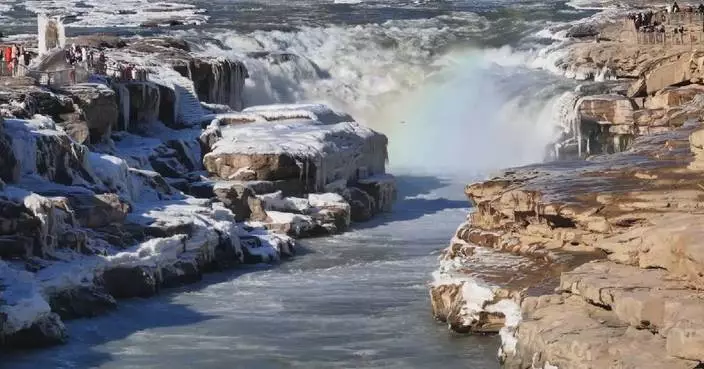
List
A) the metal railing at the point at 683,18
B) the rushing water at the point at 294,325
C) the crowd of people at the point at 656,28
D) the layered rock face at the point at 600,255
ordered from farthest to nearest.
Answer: the metal railing at the point at 683,18 → the crowd of people at the point at 656,28 → the rushing water at the point at 294,325 → the layered rock face at the point at 600,255

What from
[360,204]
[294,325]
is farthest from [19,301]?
[360,204]

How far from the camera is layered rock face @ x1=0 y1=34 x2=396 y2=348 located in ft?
108

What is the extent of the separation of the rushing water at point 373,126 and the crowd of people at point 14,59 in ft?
35.1

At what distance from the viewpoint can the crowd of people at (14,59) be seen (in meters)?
46.3

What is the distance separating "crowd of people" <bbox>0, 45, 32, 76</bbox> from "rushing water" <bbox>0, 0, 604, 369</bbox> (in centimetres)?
1071

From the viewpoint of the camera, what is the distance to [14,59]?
47.4 m

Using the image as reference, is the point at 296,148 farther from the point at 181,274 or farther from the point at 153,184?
the point at 181,274

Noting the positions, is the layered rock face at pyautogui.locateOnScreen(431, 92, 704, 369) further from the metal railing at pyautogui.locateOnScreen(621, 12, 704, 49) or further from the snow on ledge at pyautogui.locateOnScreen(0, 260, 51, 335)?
the metal railing at pyautogui.locateOnScreen(621, 12, 704, 49)

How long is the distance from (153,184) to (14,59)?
309 inches

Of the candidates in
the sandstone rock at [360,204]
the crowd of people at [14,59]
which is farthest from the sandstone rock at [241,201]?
the crowd of people at [14,59]

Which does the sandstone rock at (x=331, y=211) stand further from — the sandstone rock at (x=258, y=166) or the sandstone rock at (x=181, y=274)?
the sandstone rock at (x=181, y=274)

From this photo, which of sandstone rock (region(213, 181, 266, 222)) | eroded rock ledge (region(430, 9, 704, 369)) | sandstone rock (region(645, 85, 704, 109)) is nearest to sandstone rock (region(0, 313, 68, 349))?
eroded rock ledge (region(430, 9, 704, 369))

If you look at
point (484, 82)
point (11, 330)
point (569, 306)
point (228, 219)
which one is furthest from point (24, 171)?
point (484, 82)

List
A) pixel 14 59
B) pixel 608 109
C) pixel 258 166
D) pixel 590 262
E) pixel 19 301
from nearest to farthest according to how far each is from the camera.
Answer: pixel 590 262 → pixel 19 301 → pixel 258 166 → pixel 14 59 → pixel 608 109
